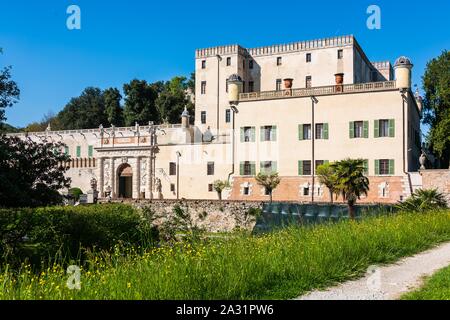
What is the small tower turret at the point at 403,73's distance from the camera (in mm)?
35625

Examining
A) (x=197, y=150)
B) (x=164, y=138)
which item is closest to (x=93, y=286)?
(x=197, y=150)

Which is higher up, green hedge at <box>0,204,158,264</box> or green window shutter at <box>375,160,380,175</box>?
green window shutter at <box>375,160,380,175</box>

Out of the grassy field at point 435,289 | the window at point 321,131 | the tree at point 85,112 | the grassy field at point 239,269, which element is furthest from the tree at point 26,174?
the tree at point 85,112

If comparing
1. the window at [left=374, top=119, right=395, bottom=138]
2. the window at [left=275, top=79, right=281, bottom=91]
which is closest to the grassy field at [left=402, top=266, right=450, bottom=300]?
the window at [left=374, top=119, right=395, bottom=138]

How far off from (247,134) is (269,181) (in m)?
4.95

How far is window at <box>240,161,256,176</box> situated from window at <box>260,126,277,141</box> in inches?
94.2

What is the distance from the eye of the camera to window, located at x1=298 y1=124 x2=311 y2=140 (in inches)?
1524

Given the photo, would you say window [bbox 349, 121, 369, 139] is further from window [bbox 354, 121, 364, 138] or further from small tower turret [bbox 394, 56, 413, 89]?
small tower turret [bbox 394, 56, 413, 89]

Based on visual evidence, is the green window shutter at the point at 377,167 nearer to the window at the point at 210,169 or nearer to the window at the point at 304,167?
the window at the point at 304,167

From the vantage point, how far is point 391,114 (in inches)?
1407

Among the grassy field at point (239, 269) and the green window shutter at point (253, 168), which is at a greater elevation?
the green window shutter at point (253, 168)

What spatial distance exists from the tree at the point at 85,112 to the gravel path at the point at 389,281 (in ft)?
206
